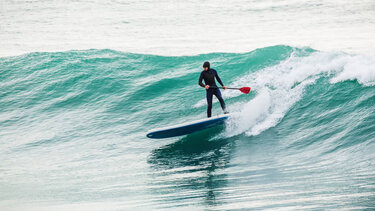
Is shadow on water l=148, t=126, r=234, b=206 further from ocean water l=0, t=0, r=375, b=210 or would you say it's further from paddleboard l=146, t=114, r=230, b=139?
paddleboard l=146, t=114, r=230, b=139

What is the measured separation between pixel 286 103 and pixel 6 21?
79.6 ft

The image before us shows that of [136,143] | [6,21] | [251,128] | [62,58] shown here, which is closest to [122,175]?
[136,143]

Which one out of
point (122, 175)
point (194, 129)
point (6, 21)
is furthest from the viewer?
point (6, 21)

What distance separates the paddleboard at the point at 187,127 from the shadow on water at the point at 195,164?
280 mm

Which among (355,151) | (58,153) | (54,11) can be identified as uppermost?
(54,11)

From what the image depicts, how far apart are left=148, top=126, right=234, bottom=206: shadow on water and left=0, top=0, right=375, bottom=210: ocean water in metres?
0.03

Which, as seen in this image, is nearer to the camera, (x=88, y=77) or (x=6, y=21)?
(x=88, y=77)

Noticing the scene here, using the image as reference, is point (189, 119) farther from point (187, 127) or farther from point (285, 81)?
point (285, 81)

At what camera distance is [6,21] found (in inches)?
1135

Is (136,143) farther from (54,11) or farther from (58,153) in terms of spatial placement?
(54,11)

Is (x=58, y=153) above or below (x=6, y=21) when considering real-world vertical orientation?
below

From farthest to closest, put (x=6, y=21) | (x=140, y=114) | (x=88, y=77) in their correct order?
(x=6, y=21)
(x=88, y=77)
(x=140, y=114)

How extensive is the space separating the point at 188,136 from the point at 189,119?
1.33 metres

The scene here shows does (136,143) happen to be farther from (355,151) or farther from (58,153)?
(355,151)
